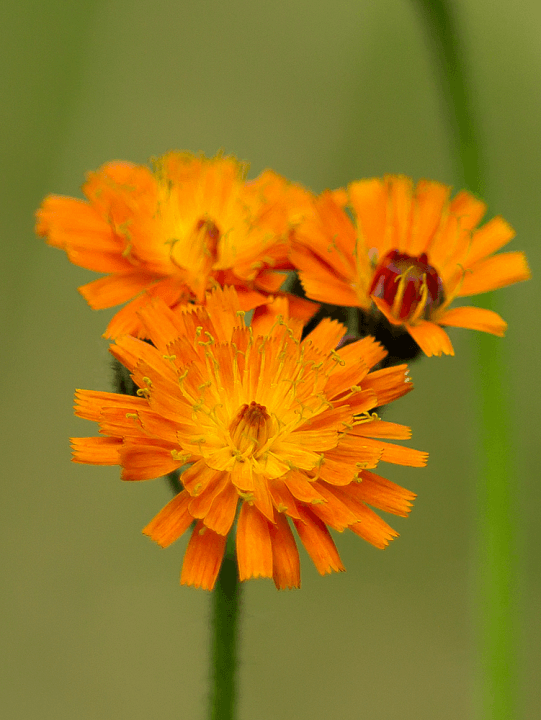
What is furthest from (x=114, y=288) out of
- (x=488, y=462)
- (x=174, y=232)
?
(x=488, y=462)

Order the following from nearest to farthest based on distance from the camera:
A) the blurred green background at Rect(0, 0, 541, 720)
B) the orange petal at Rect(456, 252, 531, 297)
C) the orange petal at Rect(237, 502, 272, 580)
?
the orange petal at Rect(237, 502, 272, 580)
the orange petal at Rect(456, 252, 531, 297)
the blurred green background at Rect(0, 0, 541, 720)

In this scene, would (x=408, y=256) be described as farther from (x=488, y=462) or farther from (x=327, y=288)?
(x=488, y=462)

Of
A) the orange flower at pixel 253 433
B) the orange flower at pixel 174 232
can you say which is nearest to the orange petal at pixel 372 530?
the orange flower at pixel 253 433

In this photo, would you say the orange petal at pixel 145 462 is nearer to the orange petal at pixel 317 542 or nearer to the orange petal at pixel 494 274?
the orange petal at pixel 317 542

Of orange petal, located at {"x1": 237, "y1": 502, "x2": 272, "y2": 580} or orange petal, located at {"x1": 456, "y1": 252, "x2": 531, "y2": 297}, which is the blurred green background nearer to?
orange petal, located at {"x1": 456, "y1": 252, "x2": 531, "y2": 297}

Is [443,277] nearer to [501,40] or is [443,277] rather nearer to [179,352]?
[179,352]

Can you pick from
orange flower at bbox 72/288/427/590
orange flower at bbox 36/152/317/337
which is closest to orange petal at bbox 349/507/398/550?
orange flower at bbox 72/288/427/590
